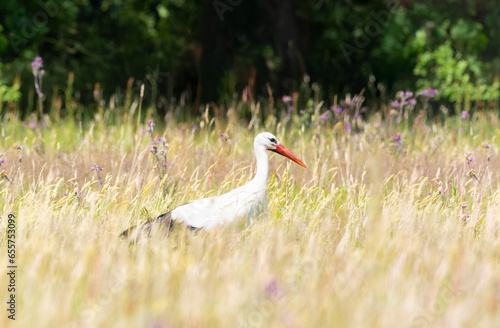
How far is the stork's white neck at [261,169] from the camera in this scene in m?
3.78

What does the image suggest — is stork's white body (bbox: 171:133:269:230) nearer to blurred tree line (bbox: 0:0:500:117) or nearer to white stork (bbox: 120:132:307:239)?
white stork (bbox: 120:132:307:239)

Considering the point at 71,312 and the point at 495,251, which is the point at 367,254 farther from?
the point at 71,312

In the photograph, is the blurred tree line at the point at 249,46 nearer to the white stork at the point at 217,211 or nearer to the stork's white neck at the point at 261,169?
the stork's white neck at the point at 261,169

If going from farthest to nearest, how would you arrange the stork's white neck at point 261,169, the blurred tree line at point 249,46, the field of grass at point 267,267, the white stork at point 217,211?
1. the blurred tree line at point 249,46
2. the stork's white neck at point 261,169
3. the white stork at point 217,211
4. the field of grass at point 267,267

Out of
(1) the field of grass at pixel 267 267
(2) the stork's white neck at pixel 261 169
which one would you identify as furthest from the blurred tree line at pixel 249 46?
(1) the field of grass at pixel 267 267

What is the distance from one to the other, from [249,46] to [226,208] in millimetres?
7250

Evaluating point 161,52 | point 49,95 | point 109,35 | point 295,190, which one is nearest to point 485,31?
point 161,52

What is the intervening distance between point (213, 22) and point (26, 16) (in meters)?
2.71

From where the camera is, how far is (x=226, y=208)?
3594 millimetres

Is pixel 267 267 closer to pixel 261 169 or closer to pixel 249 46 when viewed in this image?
pixel 261 169

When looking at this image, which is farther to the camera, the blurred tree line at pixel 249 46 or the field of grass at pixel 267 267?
the blurred tree line at pixel 249 46

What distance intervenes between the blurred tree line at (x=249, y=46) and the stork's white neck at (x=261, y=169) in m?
5.58

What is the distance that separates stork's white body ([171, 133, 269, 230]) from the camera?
3.55 m

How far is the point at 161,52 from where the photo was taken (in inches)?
440
